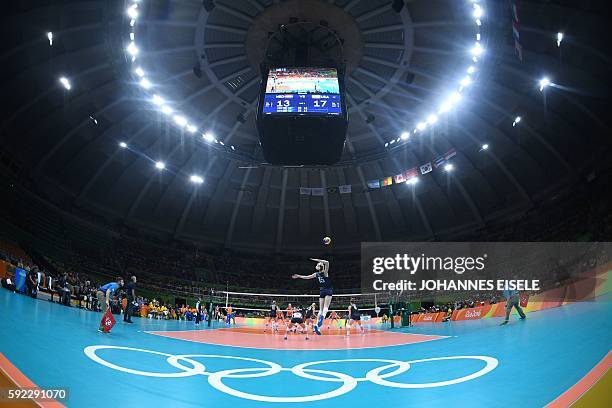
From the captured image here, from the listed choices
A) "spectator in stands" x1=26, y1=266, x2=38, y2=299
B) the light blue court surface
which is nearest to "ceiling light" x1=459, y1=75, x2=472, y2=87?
the light blue court surface

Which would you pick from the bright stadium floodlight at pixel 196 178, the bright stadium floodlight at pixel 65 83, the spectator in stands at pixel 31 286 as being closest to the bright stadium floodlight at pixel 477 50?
the bright stadium floodlight at pixel 196 178

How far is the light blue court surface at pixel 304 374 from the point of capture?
12.0ft

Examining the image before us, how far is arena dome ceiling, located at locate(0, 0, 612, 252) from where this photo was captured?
2262cm

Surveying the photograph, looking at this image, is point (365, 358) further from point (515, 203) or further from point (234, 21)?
point (515, 203)

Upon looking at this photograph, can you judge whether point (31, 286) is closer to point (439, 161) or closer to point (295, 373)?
point (295, 373)

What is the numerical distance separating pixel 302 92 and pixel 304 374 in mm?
16822

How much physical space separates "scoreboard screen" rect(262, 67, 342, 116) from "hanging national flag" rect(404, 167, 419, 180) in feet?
56.1

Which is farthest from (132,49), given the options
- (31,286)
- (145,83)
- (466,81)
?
(466,81)

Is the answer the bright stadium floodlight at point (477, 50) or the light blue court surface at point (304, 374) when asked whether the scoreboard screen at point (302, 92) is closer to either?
the bright stadium floodlight at point (477, 50)

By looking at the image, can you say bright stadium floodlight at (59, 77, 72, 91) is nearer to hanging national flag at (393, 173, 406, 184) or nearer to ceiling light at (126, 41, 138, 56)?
ceiling light at (126, 41, 138, 56)

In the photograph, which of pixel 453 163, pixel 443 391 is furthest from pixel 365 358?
pixel 453 163

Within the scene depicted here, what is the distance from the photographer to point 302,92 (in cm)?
1972

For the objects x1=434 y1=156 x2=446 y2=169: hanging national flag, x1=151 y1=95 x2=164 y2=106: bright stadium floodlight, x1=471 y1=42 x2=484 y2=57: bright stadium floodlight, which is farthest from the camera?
x1=434 y1=156 x2=446 y2=169: hanging national flag

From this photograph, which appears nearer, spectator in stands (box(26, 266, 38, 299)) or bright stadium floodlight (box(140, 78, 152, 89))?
spectator in stands (box(26, 266, 38, 299))
